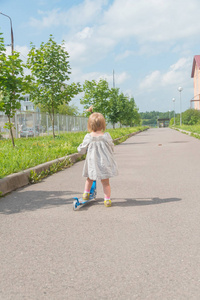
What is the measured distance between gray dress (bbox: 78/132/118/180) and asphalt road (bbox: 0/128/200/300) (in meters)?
0.49

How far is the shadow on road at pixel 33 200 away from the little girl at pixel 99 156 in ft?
1.97

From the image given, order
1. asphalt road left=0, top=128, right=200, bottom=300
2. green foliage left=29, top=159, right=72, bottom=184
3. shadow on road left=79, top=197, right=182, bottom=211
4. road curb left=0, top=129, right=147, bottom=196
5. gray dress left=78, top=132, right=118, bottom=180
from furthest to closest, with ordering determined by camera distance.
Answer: green foliage left=29, top=159, right=72, bottom=184
road curb left=0, top=129, right=147, bottom=196
shadow on road left=79, top=197, right=182, bottom=211
gray dress left=78, top=132, right=118, bottom=180
asphalt road left=0, top=128, right=200, bottom=300

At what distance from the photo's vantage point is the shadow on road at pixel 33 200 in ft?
17.4

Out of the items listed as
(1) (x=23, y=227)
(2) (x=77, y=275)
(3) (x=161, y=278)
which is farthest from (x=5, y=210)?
(3) (x=161, y=278)

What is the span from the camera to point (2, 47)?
9211mm

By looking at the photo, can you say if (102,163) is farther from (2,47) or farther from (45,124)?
(45,124)

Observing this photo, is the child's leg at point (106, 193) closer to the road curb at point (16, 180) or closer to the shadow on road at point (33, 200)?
the shadow on road at point (33, 200)

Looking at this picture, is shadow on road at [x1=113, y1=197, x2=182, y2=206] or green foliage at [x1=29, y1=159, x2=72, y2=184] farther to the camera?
green foliage at [x1=29, y1=159, x2=72, y2=184]

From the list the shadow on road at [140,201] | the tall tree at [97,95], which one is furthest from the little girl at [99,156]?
the tall tree at [97,95]

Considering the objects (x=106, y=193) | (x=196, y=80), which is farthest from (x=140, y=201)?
(x=196, y=80)

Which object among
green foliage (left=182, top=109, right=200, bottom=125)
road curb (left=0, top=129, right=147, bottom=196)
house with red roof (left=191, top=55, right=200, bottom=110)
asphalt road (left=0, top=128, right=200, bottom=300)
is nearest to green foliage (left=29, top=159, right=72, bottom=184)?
road curb (left=0, top=129, right=147, bottom=196)

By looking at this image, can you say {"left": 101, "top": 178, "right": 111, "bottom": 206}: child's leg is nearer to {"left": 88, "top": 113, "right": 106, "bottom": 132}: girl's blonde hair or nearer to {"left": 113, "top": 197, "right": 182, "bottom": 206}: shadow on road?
{"left": 113, "top": 197, "right": 182, "bottom": 206}: shadow on road

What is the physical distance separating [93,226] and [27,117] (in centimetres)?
2345

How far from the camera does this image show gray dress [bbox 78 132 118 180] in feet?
17.2
